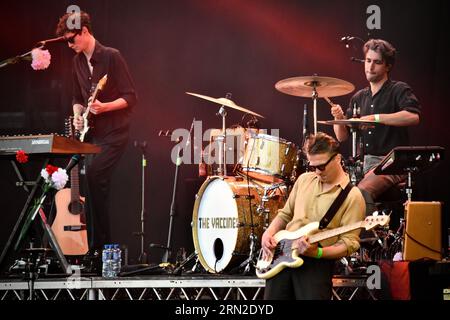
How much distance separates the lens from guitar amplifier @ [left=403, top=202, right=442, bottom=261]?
23.4 ft

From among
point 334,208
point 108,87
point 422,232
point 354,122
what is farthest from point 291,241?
point 108,87

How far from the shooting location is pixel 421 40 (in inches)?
362

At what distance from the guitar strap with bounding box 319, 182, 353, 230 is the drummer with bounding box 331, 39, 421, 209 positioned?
2008mm

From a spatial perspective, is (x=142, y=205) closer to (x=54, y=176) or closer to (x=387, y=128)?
(x=54, y=176)

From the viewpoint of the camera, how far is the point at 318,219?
638cm

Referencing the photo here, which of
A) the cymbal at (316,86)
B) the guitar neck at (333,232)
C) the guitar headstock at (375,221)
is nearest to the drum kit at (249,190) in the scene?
the cymbal at (316,86)

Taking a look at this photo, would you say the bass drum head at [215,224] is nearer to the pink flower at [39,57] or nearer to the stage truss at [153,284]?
the stage truss at [153,284]

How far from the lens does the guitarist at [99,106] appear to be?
29.5 feet

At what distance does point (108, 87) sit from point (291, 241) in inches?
147

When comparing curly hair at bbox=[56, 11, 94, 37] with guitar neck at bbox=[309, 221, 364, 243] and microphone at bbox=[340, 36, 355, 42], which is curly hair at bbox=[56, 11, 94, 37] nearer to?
microphone at bbox=[340, 36, 355, 42]


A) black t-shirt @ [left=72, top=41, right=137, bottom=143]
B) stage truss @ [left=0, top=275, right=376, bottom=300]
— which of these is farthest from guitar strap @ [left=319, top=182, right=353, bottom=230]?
black t-shirt @ [left=72, top=41, right=137, bottom=143]

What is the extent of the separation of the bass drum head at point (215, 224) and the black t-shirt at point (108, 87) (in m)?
1.22
